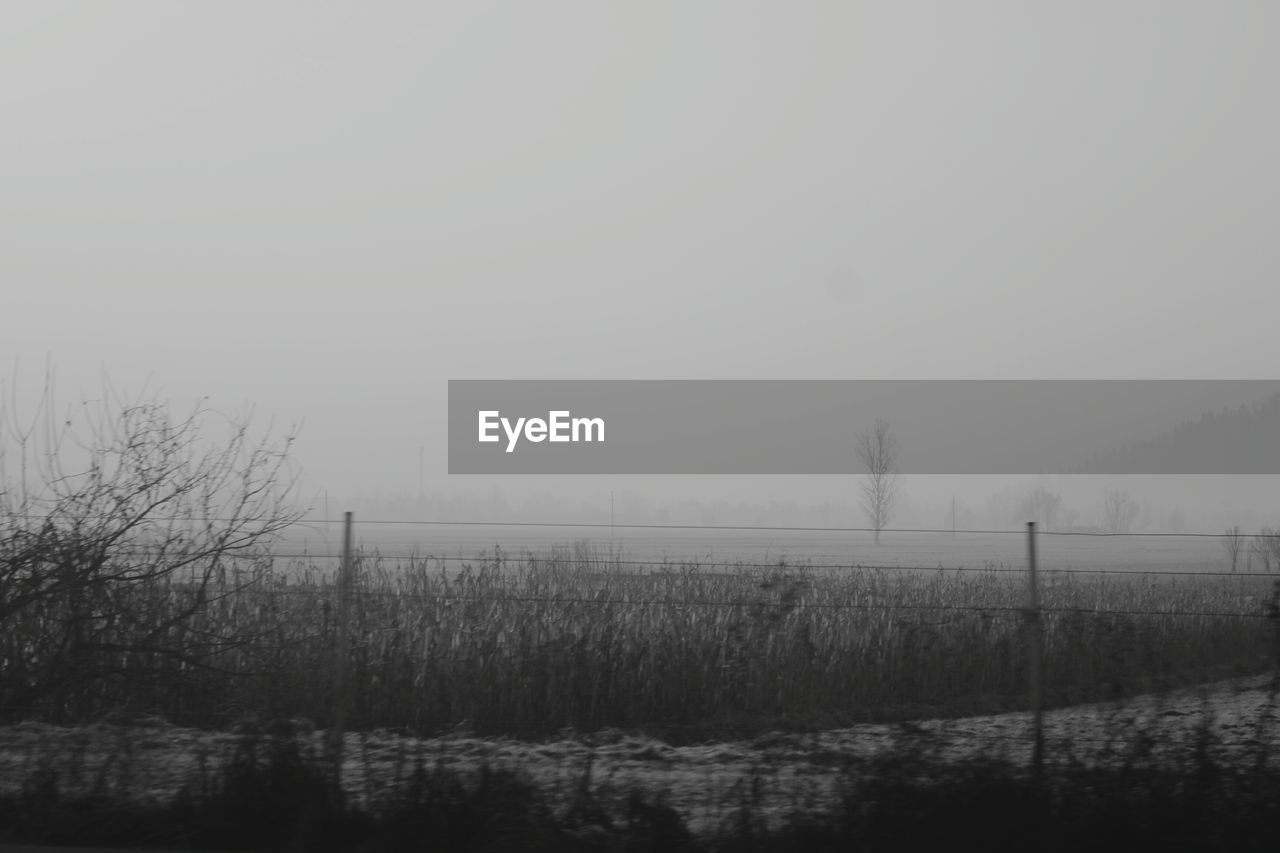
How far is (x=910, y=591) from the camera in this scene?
52.5 feet

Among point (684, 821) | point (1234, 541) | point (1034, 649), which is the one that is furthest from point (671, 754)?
point (1234, 541)

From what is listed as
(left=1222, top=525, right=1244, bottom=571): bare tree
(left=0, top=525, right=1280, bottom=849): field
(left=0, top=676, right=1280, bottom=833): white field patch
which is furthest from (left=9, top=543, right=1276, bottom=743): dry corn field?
(left=1222, top=525, right=1244, bottom=571): bare tree

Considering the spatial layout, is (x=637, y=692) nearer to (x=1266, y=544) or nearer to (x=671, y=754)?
(x=671, y=754)

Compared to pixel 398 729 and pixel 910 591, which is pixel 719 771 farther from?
pixel 910 591

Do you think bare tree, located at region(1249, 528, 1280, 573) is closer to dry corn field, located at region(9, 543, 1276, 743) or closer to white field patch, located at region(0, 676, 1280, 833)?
dry corn field, located at region(9, 543, 1276, 743)

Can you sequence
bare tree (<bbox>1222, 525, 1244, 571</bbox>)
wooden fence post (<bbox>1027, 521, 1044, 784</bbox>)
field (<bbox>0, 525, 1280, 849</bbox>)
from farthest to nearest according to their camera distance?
bare tree (<bbox>1222, 525, 1244, 571</bbox>) < wooden fence post (<bbox>1027, 521, 1044, 784</bbox>) < field (<bbox>0, 525, 1280, 849</bbox>)

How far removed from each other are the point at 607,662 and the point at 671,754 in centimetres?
201

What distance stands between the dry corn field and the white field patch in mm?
663

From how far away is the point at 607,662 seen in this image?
35.0 ft

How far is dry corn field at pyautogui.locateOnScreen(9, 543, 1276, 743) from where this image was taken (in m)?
10.0

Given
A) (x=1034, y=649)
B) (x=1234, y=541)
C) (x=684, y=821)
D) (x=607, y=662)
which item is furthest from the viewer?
(x=1234, y=541)

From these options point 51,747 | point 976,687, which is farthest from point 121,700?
point 976,687

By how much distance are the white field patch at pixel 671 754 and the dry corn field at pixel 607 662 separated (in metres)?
0.66

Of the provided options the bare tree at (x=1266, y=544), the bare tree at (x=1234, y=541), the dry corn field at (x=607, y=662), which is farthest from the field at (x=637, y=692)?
the bare tree at (x=1266, y=544)
